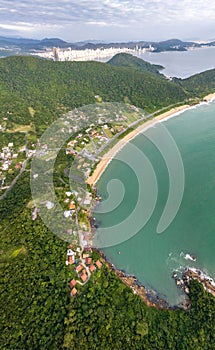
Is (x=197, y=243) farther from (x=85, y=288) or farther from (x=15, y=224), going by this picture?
(x=15, y=224)

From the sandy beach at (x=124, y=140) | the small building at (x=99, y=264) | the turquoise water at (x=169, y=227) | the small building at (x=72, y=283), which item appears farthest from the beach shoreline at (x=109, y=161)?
the small building at (x=72, y=283)

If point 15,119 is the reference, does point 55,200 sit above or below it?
below

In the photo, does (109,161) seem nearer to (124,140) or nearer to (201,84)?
(124,140)

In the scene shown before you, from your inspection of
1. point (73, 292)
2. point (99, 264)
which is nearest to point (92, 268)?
point (99, 264)

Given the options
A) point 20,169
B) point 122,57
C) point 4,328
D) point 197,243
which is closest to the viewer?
point 4,328

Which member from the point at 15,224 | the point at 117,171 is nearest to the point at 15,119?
the point at 117,171

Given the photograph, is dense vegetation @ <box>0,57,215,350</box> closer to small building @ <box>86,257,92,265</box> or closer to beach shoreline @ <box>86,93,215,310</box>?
beach shoreline @ <box>86,93,215,310</box>

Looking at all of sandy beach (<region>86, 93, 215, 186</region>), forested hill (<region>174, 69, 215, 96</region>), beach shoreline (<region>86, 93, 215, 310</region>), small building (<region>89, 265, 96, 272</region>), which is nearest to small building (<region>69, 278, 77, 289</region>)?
small building (<region>89, 265, 96, 272</region>)
